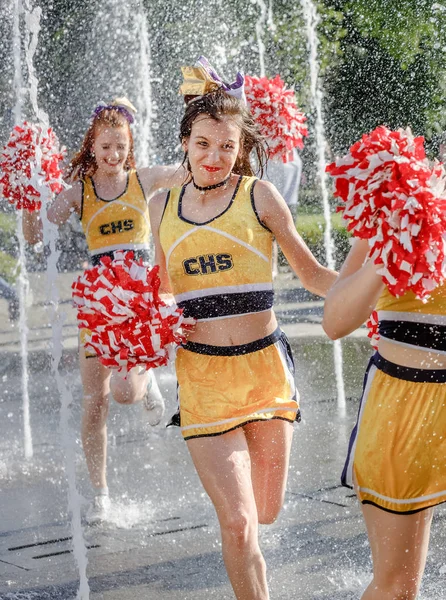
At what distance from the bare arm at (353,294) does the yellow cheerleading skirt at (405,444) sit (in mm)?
252

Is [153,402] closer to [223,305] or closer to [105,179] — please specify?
[105,179]

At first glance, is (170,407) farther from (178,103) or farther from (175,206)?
(178,103)

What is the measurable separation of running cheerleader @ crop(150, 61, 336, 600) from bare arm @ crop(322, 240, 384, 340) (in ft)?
2.88

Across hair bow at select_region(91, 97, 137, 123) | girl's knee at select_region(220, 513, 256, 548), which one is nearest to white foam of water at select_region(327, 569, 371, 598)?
girl's knee at select_region(220, 513, 256, 548)

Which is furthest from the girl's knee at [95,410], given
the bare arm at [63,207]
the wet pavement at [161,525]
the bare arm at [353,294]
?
the bare arm at [353,294]

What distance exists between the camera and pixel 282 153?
199 inches

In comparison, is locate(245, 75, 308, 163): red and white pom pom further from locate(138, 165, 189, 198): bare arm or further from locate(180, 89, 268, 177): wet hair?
locate(180, 89, 268, 177): wet hair

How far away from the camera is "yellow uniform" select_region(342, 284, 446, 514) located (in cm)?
281

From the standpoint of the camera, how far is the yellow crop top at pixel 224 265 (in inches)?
146

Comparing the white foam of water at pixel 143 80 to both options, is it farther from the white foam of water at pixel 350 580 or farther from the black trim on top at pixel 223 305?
the black trim on top at pixel 223 305

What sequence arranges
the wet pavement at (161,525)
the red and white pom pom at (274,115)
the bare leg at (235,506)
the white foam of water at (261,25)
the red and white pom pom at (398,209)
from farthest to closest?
the white foam of water at (261,25) < the red and white pom pom at (274,115) < the wet pavement at (161,525) < the bare leg at (235,506) < the red and white pom pom at (398,209)

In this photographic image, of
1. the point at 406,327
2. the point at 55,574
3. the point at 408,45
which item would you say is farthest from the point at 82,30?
the point at 406,327

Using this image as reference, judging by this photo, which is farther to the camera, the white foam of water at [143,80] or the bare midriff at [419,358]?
the white foam of water at [143,80]

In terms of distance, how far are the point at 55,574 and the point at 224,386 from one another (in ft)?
4.22
